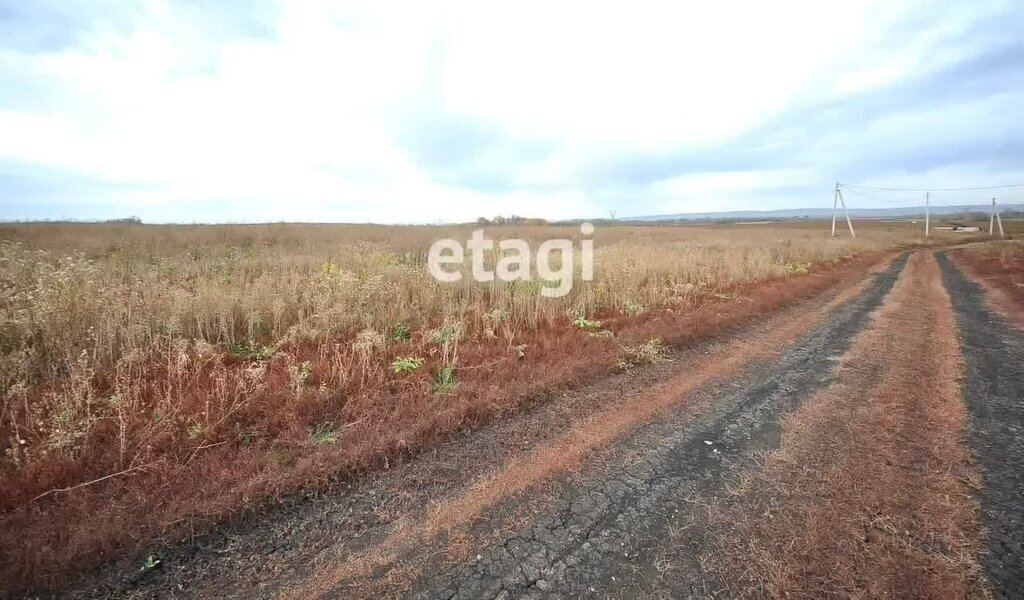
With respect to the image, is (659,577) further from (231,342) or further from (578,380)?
(231,342)

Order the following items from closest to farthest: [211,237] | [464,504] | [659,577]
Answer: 1. [659,577]
2. [464,504]
3. [211,237]

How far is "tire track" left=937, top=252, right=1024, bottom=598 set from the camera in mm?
2430

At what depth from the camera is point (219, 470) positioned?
3164 millimetres

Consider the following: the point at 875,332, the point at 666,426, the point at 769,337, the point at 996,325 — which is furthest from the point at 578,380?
the point at 996,325

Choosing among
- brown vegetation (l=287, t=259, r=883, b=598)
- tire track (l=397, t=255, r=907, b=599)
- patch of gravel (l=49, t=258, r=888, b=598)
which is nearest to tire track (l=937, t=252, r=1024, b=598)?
tire track (l=397, t=255, r=907, b=599)

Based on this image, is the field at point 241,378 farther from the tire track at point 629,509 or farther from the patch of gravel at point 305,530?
the tire track at point 629,509

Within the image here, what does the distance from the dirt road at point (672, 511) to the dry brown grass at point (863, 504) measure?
0.04 feet

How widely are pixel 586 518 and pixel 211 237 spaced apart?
25.8 meters

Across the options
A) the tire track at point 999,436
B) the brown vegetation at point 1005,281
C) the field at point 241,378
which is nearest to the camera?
the tire track at point 999,436

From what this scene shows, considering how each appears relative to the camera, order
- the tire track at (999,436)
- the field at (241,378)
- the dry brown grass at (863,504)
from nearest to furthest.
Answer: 1. the dry brown grass at (863,504)
2. the tire track at (999,436)
3. the field at (241,378)

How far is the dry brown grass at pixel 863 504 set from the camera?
91.2 inches

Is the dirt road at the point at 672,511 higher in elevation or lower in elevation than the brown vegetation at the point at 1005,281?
lower

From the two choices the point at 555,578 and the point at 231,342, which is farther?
the point at 231,342

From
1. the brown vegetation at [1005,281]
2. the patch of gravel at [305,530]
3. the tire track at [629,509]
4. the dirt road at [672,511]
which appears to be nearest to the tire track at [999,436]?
the dirt road at [672,511]
